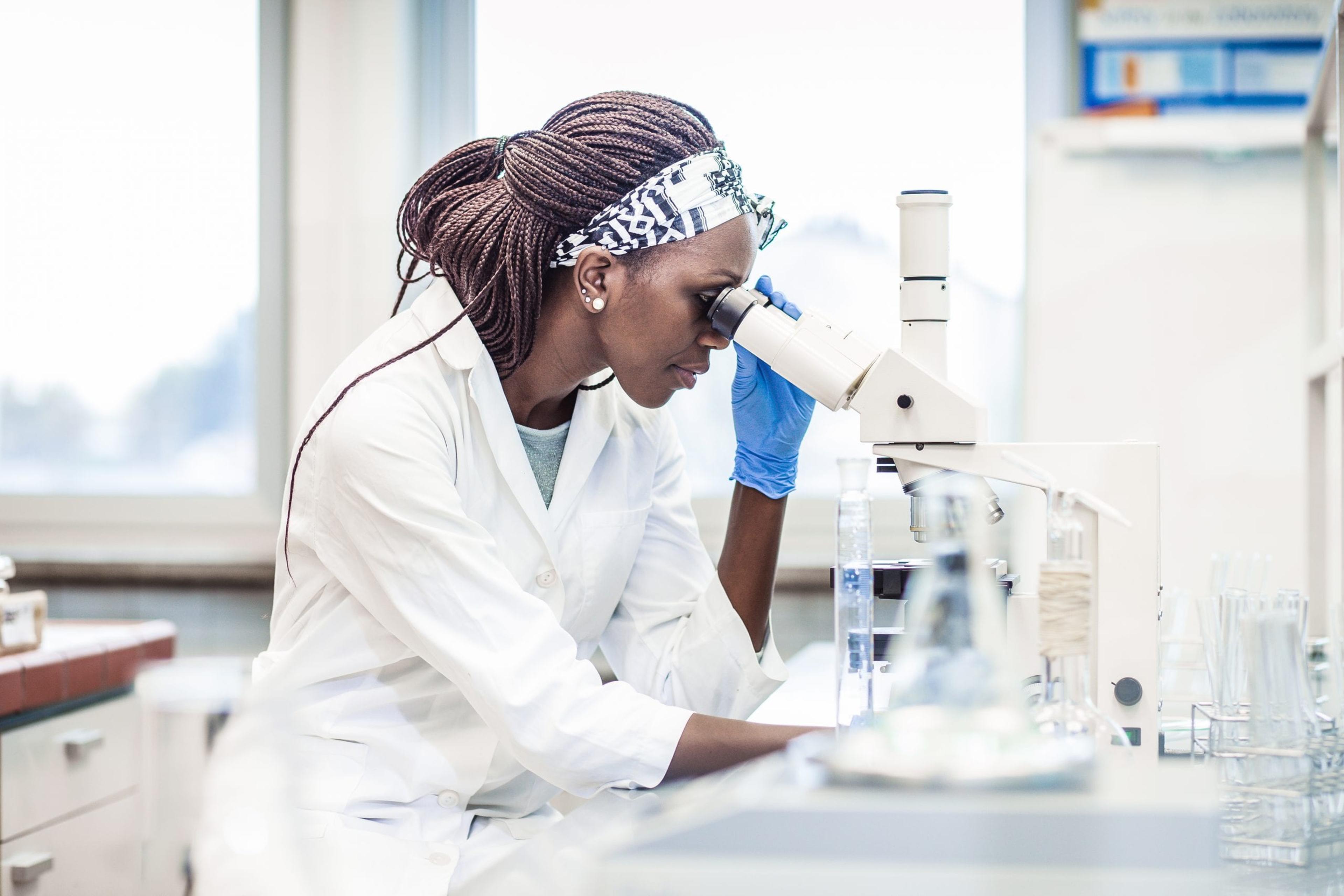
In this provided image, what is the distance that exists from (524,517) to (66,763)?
51.6 inches

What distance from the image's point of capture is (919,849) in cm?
56

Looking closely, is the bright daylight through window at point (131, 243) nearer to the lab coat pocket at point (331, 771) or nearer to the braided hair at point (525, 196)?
the braided hair at point (525, 196)

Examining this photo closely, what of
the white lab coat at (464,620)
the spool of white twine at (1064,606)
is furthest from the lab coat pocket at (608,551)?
the spool of white twine at (1064,606)

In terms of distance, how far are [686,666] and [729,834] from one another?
2.83 feet

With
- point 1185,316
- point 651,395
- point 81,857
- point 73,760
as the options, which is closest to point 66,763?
point 73,760

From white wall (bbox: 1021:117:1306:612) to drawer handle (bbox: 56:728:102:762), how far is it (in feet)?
6.42

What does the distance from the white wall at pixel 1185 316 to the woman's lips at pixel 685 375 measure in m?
1.27

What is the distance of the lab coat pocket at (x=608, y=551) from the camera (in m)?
1.39

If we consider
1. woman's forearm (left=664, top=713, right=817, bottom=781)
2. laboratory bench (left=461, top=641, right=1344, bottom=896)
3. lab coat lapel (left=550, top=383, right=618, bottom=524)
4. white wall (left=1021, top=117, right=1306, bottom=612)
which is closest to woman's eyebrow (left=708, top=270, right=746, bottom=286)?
lab coat lapel (left=550, top=383, right=618, bottom=524)

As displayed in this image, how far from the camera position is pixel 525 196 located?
1.29m

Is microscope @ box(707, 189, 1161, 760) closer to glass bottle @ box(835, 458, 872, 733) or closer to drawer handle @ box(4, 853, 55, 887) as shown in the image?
glass bottle @ box(835, 458, 872, 733)

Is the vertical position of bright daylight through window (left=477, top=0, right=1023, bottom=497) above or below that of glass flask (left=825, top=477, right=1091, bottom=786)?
above

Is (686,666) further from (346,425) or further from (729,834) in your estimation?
(729,834)

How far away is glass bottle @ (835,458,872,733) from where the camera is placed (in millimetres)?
993
